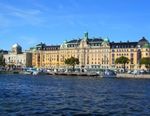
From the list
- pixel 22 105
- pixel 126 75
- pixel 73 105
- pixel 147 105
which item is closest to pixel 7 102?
pixel 22 105

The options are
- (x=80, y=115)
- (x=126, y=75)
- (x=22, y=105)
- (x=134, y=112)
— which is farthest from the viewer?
(x=126, y=75)

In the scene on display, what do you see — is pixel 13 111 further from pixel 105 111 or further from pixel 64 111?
pixel 105 111

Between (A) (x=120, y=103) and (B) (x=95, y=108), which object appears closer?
(B) (x=95, y=108)

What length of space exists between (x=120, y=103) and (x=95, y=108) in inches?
254

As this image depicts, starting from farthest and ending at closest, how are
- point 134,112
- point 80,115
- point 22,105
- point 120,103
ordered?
point 120,103
point 22,105
point 134,112
point 80,115

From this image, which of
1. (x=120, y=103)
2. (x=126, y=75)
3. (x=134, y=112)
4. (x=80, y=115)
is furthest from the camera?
(x=126, y=75)

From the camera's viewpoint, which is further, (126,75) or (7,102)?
(126,75)

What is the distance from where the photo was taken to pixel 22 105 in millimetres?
46125

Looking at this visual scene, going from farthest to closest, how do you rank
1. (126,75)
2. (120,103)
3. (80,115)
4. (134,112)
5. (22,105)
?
(126,75), (120,103), (22,105), (134,112), (80,115)

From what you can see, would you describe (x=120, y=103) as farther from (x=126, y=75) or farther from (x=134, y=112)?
(x=126, y=75)

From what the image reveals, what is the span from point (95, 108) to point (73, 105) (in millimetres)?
3317

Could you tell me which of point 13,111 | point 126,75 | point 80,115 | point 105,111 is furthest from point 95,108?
point 126,75

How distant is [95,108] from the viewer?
44.4 m

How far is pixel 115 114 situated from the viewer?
40562 millimetres
